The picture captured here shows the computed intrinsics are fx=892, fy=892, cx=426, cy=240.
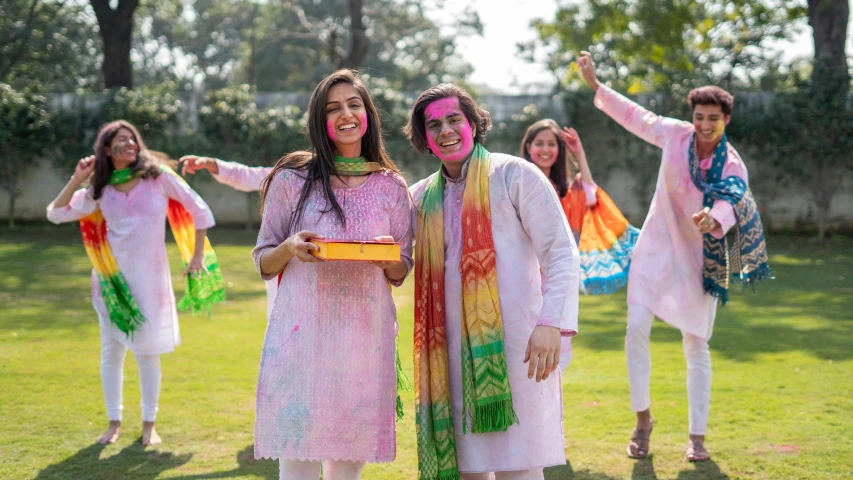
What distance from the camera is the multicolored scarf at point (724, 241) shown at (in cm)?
489

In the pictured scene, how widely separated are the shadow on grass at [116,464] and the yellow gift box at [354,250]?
98.5 inches

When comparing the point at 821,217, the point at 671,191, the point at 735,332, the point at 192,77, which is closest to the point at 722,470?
the point at 671,191

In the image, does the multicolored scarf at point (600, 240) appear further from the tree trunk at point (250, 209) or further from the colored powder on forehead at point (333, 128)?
the tree trunk at point (250, 209)

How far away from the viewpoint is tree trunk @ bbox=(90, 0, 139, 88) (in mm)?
19375

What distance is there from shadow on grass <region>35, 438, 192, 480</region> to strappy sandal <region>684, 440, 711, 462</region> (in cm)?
284

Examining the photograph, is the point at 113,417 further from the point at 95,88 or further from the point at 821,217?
the point at 95,88

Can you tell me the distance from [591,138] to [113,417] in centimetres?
1325

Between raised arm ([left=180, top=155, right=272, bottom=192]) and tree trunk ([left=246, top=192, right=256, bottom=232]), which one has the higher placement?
raised arm ([left=180, top=155, right=272, bottom=192])

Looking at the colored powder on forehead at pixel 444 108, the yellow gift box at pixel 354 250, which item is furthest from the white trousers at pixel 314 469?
the colored powder on forehead at pixel 444 108

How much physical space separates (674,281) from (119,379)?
3480 mm

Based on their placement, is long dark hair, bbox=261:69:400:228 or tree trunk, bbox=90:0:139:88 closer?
long dark hair, bbox=261:69:400:228

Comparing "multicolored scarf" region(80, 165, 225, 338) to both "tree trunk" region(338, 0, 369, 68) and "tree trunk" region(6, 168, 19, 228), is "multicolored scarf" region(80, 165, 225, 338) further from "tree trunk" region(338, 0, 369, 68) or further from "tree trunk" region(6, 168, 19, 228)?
"tree trunk" region(338, 0, 369, 68)

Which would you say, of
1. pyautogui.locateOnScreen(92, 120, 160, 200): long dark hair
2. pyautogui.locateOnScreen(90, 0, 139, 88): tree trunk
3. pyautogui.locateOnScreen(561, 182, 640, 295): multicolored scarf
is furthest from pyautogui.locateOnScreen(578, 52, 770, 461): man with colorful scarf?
pyautogui.locateOnScreen(90, 0, 139, 88): tree trunk

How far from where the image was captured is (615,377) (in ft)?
23.2
